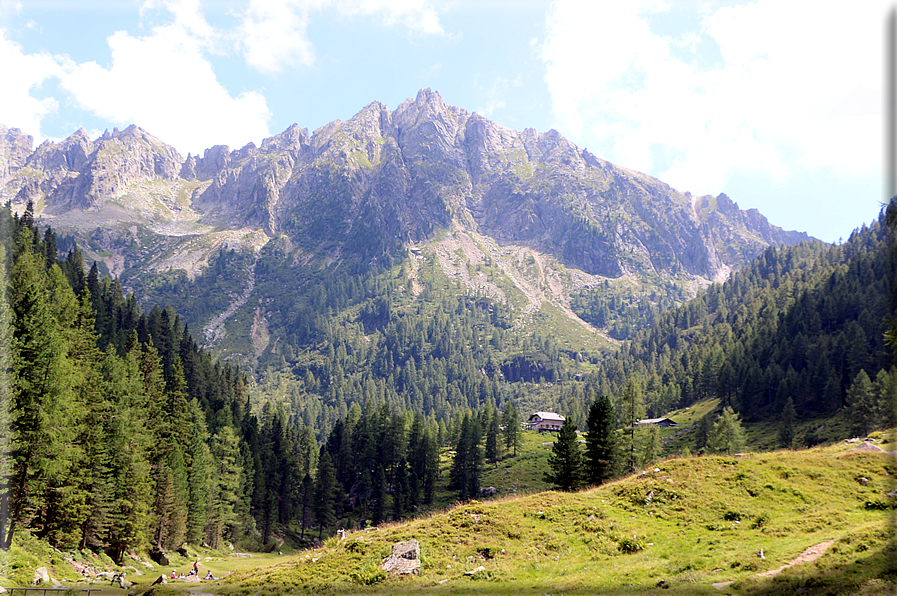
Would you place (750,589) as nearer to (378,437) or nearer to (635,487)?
(635,487)

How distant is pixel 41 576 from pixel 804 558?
1602 inches

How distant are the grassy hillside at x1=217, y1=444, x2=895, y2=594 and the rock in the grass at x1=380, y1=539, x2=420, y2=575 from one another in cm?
54

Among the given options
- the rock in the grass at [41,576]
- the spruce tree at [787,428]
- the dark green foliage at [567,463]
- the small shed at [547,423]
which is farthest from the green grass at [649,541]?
the small shed at [547,423]

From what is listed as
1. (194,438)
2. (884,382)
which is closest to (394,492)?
(194,438)

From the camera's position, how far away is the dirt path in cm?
1958

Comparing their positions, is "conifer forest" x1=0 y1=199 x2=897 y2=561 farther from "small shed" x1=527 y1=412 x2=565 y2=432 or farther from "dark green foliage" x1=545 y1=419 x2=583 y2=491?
"small shed" x1=527 y1=412 x2=565 y2=432

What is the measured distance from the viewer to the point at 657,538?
2723cm

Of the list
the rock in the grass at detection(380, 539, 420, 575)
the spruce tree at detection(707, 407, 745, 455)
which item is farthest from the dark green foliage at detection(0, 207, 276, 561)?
the spruce tree at detection(707, 407, 745, 455)

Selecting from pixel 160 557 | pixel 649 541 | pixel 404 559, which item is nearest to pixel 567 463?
pixel 649 541

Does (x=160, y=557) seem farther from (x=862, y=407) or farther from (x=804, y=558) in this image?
(x=862, y=407)

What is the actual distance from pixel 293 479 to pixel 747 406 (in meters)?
125

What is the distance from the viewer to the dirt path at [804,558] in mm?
19578

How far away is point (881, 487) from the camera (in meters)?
31.6

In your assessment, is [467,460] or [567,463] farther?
[467,460]
